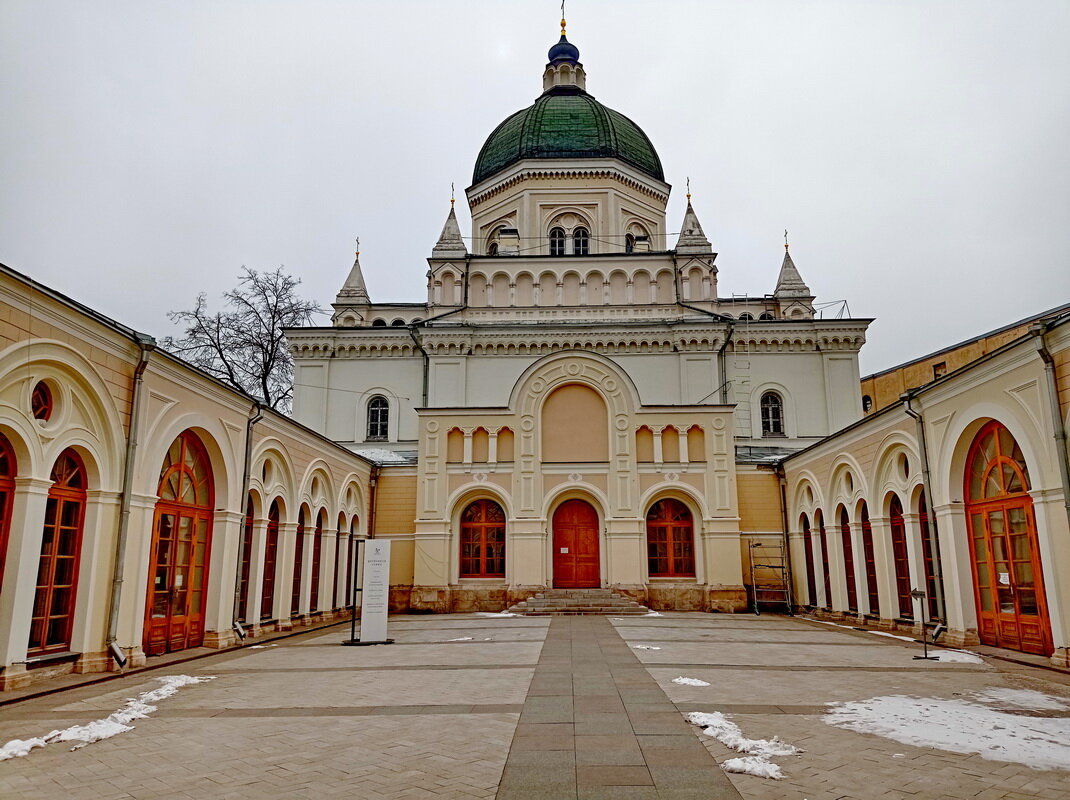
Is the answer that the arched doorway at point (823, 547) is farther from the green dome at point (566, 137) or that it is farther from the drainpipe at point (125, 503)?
the green dome at point (566, 137)

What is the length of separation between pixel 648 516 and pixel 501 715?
16.3 meters

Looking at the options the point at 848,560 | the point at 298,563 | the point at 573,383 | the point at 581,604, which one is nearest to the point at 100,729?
the point at 298,563

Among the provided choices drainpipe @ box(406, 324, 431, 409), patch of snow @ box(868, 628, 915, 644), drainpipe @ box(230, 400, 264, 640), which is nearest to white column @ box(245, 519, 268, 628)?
drainpipe @ box(230, 400, 264, 640)

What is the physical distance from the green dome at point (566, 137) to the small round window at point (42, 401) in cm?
2762

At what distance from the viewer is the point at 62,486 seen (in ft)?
34.9

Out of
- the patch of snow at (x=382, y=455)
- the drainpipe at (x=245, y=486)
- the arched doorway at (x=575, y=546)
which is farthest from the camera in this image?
the patch of snow at (x=382, y=455)

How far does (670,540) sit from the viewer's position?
2384 centimetres

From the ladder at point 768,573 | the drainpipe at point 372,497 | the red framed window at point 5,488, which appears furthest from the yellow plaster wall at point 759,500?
the red framed window at point 5,488

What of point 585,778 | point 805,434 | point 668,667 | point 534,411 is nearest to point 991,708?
point 668,667

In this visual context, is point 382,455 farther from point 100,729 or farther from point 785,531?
point 100,729

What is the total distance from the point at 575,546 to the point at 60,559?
15618mm

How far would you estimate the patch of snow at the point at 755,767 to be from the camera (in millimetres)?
5945

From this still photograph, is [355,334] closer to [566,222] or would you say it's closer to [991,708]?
[566,222]

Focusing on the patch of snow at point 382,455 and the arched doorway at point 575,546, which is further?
the patch of snow at point 382,455
